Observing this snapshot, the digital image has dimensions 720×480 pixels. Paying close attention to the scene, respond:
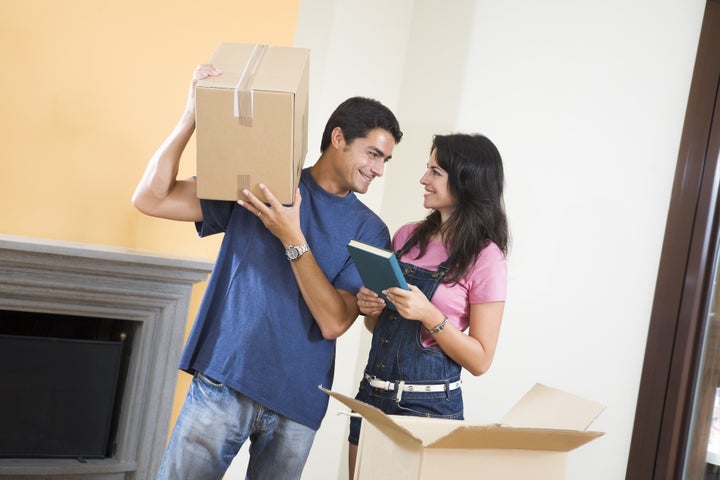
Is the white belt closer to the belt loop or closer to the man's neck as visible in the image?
the belt loop

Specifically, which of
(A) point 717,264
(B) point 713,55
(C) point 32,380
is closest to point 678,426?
(A) point 717,264

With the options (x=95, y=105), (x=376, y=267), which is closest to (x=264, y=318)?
(x=376, y=267)

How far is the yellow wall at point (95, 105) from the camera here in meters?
2.26

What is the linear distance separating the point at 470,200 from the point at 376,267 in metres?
0.41

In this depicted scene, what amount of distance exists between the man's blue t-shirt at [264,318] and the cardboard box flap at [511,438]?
0.54m

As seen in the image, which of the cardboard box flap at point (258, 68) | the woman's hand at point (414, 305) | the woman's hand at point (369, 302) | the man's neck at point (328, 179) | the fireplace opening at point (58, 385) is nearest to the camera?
the cardboard box flap at point (258, 68)

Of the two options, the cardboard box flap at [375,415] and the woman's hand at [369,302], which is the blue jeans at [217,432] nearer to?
the woman's hand at [369,302]

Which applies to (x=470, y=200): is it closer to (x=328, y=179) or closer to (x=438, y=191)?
(x=438, y=191)

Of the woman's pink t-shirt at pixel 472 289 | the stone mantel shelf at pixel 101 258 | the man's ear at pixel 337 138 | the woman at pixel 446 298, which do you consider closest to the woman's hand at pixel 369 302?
the woman at pixel 446 298

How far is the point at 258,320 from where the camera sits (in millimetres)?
1669

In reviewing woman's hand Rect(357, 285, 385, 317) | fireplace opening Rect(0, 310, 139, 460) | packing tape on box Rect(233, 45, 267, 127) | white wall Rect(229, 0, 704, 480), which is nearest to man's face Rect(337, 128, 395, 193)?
woman's hand Rect(357, 285, 385, 317)

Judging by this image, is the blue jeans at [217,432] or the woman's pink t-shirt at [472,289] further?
the woman's pink t-shirt at [472,289]

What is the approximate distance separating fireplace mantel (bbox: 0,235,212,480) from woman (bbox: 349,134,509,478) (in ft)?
2.51

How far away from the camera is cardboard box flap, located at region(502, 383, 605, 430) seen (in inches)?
55.2
